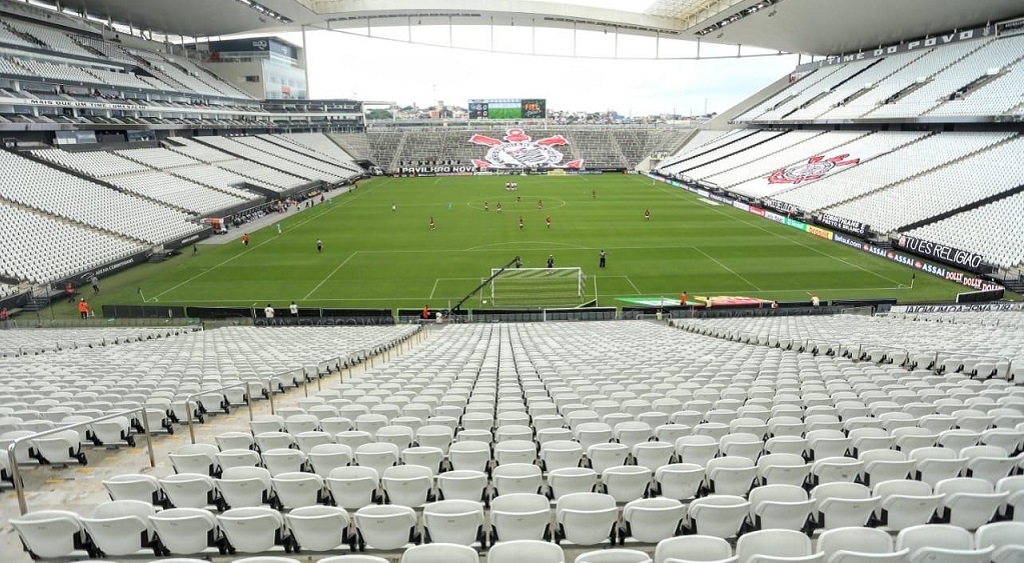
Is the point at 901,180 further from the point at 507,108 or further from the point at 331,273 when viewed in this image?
the point at 507,108

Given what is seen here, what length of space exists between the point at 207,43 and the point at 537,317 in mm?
97311

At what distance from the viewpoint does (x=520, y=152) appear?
103 meters

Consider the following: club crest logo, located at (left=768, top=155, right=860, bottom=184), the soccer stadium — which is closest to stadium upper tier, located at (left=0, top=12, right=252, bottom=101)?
the soccer stadium

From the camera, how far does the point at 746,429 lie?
7328 mm

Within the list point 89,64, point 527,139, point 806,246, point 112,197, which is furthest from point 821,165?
point 89,64

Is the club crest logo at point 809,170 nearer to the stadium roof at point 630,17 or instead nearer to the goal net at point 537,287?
the stadium roof at point 630,17

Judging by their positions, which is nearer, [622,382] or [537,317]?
[622,382]

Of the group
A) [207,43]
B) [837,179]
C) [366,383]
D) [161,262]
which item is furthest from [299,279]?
[207,43]

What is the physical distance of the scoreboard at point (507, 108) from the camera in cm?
10688

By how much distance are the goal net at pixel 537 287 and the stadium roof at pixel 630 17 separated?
47.5 meters

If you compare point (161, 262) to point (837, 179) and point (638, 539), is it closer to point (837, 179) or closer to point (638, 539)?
point (638, 539)

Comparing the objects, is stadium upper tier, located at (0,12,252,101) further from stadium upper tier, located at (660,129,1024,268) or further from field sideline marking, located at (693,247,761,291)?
stadium upper tier, located at (660,129,1024,268)

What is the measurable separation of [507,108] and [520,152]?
10.3 m

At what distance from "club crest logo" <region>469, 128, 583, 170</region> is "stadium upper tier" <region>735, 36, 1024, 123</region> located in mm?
33815
